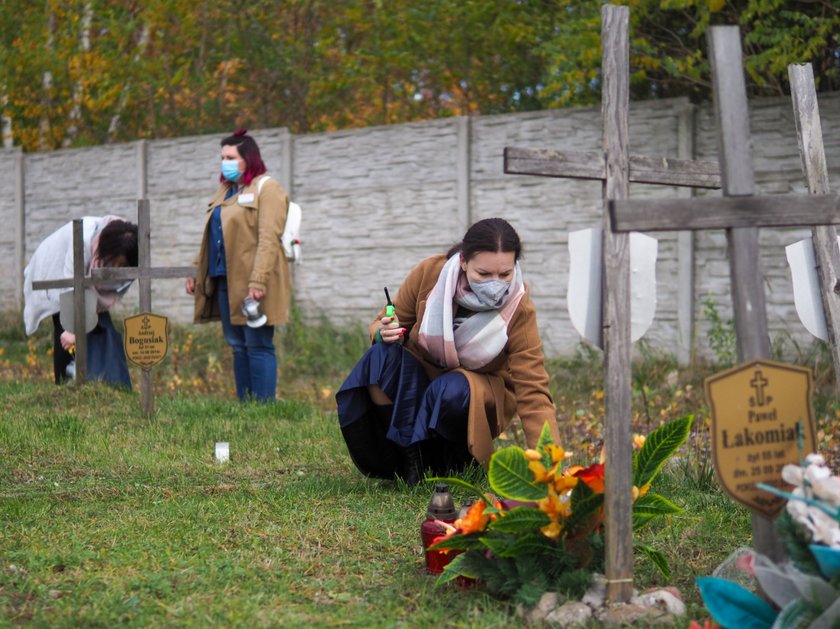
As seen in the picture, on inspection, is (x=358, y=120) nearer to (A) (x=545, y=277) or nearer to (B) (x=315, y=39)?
(B) (x=315, y=39)

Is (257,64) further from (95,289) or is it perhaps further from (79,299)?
(79,299)

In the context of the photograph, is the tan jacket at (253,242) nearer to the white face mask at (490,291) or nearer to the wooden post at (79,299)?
the wooden post at (79,299)

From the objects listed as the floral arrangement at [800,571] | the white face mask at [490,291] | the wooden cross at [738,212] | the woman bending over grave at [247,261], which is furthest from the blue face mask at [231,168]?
the floral arrangement at [800,571]

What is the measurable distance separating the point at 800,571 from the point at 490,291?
6.97ft

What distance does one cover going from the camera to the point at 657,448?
343 centimetres

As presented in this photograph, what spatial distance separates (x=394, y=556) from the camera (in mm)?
4008

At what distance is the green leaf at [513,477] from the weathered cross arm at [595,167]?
83cm

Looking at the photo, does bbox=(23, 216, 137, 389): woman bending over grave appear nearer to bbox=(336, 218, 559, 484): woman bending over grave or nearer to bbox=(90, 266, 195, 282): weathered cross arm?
bbox=(90, 266, 195, 282): weathered cross arm

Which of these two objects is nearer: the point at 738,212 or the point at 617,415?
the point at 738,212

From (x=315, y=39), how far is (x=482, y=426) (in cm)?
1137

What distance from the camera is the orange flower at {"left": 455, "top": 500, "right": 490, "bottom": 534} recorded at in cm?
342

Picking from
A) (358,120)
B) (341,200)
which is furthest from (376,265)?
(358,120)

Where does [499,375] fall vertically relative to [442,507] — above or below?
above

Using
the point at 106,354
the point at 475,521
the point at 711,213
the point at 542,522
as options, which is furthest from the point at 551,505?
the point at 106,354
